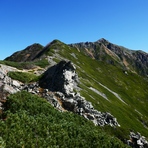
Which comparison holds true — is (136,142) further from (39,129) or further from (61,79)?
(39,129)

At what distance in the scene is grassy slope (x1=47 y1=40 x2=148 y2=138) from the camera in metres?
72.2

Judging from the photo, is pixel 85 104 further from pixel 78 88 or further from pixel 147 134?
pixel 147 134

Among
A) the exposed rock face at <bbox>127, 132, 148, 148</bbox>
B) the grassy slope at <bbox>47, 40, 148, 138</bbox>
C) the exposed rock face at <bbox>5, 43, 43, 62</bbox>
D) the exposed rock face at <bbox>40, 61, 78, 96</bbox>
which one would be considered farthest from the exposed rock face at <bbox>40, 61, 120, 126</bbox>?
the exposed rock face at <bbox>5, 43, 43, 62</bbox>

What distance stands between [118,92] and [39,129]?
7520 centimetres

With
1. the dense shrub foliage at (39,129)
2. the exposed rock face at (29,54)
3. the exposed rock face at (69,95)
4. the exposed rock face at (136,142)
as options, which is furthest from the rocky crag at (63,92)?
the exposed rock face at (29,54)

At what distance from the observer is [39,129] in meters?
34.2

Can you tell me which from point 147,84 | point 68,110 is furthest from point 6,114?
point 147,84

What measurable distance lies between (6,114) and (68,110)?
1888 centimetres

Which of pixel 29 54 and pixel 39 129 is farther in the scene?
pixel 29 54

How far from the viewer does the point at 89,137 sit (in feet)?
132

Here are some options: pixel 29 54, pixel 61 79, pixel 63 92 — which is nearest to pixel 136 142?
pixel 63 92

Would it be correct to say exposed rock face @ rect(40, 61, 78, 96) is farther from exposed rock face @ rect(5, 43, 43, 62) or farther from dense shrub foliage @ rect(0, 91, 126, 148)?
exposed rock face @ rect(5, 43, 43, 62)

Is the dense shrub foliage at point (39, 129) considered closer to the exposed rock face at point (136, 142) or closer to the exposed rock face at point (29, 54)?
the exposed rock face at point (136, 142)

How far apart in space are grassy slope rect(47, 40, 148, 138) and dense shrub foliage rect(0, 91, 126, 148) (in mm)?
20494
